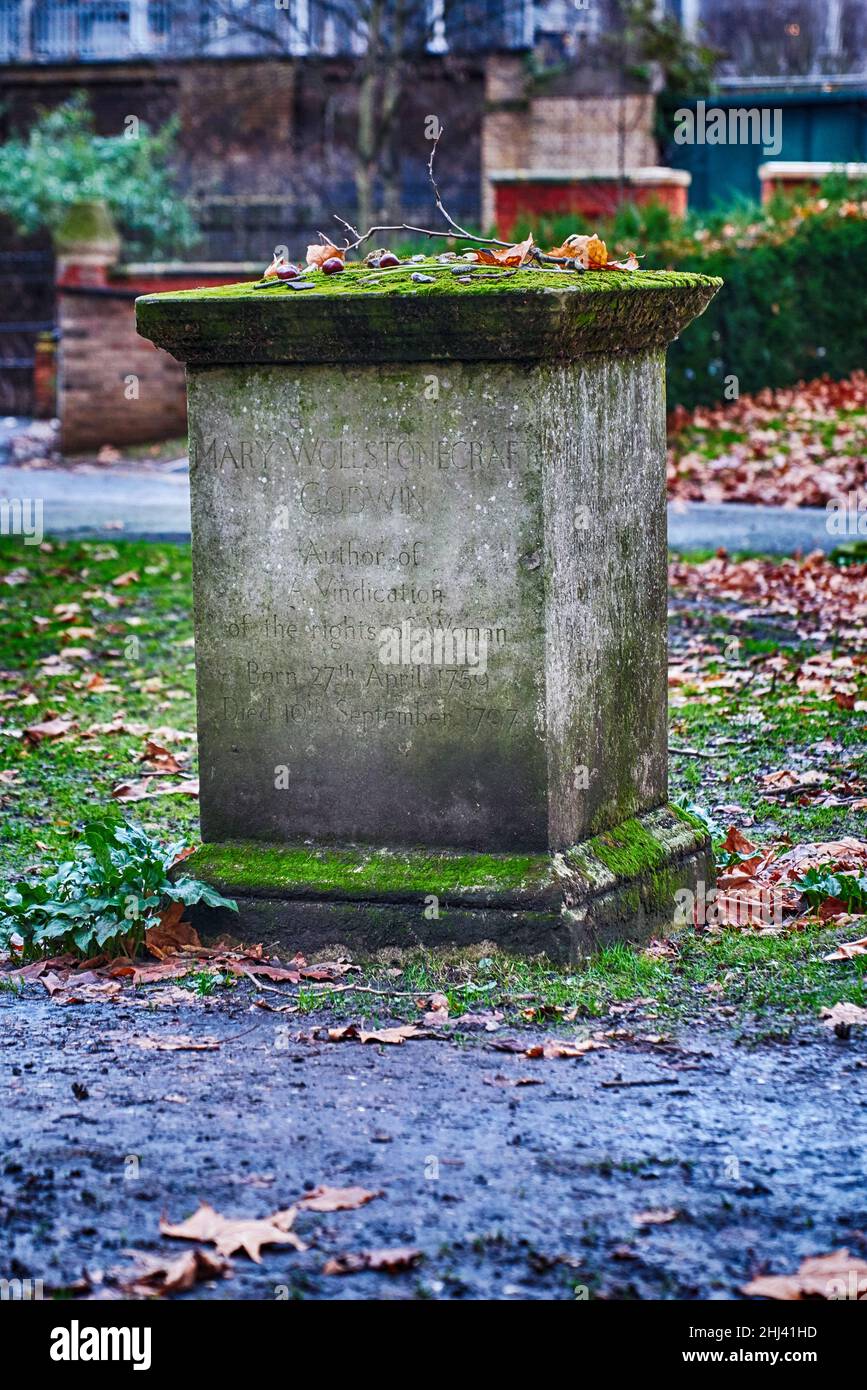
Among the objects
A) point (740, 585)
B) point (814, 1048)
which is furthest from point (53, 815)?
point (740, 585)

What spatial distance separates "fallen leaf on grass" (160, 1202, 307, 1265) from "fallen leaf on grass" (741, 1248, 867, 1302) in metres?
0.78

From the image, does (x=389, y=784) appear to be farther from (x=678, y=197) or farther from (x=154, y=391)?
(x=678, y=197)

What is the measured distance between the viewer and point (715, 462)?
1423 centimetres

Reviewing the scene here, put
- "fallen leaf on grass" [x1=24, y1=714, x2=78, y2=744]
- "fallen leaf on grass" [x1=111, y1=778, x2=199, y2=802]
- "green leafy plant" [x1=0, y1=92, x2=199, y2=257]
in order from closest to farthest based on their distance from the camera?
"fallen leaf on grass" [x1=111, y1=778, x2=199, y2=802] → "fallen leaf on grass" [x1=24, y1=714, x2=78, y2=744] → "green leafy plant" [x1=0, y1=92, x2=199, y2=257]

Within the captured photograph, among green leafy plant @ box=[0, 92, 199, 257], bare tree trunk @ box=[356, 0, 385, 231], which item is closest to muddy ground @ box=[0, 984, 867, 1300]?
green leafy plant @ box=[0, 92, 199, 257]

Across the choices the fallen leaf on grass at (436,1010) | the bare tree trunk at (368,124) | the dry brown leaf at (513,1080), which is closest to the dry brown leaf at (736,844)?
the fallen leaf on grass at (436,1010)

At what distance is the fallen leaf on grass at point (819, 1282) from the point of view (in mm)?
2857

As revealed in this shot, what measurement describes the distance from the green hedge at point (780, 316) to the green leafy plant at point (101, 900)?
11484 millimetres

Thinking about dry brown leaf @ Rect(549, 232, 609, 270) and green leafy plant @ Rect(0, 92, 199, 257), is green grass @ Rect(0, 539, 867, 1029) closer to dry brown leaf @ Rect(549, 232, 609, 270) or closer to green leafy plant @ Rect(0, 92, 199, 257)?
dry brown leaf @ Rect(549, 232, 609, 270)

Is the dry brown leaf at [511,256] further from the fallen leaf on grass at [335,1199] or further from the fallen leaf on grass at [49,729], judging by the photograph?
the fallen leaf on grass at [49,729]

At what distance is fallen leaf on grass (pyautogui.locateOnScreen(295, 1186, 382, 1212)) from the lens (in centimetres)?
319
